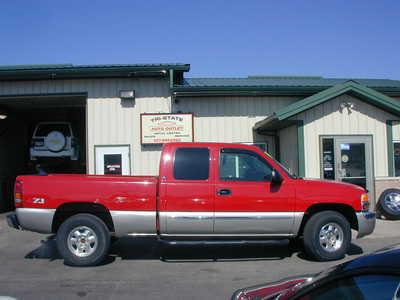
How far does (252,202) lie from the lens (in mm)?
7383

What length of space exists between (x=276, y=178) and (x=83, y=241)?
346cm

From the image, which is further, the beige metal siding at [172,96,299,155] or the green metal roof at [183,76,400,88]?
the green metal roof at [183,76,400,88]

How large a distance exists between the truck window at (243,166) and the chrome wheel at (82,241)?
8.02 ft

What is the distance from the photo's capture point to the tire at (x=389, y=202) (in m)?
12.1

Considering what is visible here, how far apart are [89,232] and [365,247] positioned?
17.8 ft

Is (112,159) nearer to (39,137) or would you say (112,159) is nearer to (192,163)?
(39,137)

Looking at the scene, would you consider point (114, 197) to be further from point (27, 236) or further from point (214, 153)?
point (27, 236)

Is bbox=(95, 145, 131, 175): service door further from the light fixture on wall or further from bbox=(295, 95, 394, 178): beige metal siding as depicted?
the light fixture on wall

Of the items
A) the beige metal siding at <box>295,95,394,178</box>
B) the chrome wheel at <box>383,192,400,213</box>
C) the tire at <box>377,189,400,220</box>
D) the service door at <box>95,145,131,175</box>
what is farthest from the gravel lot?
the service door at <box>95,145,131,175</box>

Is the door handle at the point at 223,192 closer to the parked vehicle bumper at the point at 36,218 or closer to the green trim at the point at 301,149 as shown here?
the parked vehicle bumper at the point at 36,218

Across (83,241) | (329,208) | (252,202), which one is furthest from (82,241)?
(329,208)

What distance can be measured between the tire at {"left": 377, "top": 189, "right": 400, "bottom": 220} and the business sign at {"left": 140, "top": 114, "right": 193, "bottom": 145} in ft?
19.7

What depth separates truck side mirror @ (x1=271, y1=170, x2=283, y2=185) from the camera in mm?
7430

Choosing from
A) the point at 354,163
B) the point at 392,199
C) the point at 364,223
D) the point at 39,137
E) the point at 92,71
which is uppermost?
the point at 92,71
